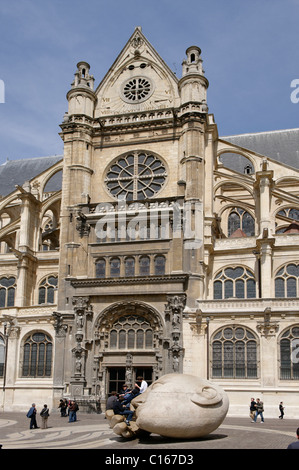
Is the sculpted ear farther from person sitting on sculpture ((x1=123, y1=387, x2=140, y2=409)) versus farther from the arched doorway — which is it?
the arched doorway

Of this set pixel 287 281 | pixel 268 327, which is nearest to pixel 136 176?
pixel 287 281

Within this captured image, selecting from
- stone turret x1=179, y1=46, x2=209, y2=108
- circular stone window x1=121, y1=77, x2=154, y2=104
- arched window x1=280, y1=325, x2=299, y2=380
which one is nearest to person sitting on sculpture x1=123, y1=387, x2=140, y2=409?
arched window x1=280, y1=325, x2=299, y2=380

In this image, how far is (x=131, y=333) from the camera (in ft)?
107

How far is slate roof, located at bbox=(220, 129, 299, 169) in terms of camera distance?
48.2 meters

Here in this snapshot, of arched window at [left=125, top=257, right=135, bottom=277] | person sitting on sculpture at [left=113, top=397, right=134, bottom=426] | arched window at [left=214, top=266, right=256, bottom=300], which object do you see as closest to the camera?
person sitting on sculpture at [left=113, top=397, right=134, bottom=426]

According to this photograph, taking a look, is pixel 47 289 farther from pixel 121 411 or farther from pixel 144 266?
pixel 121 411

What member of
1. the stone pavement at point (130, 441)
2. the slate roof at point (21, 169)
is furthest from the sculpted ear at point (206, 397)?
the slate roof at point (21, 169)

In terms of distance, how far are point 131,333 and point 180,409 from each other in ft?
64.9

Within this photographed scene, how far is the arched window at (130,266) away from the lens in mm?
33562

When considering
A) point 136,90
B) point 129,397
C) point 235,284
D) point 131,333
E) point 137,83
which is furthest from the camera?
point 137,83

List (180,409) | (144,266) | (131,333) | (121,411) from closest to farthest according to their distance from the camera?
(180,409)
(121,411)
(131,333)
(144,266)

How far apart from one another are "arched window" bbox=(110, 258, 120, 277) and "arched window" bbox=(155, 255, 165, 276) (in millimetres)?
2457

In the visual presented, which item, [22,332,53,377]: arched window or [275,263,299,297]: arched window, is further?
[22,332,53,377]: arched window
